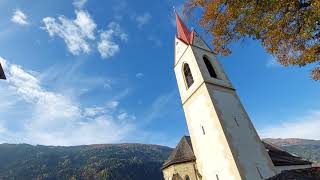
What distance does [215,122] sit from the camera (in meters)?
17.1

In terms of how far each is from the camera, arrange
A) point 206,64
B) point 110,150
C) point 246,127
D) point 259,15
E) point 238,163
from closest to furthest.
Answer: point 259,15
point 238,163
point 246,127
point 206,64
point 110,150

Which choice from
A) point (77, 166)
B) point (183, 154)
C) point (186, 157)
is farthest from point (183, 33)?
point (77, 166)

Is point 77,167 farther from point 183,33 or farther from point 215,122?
point 215,122

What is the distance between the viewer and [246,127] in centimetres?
1825

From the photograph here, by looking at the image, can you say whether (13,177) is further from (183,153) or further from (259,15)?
(259,15)

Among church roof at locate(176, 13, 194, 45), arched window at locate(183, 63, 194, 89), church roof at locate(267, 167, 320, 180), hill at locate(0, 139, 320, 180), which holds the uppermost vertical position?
hill at locate(0, 139, 320, 180)

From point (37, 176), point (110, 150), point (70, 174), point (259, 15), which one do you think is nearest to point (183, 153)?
point (259, 15)

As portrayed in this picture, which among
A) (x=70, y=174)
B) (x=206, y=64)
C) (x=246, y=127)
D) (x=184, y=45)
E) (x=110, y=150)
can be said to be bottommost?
(x=246, y=127)

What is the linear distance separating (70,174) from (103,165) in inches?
694

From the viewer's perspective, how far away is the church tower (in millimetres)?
16047

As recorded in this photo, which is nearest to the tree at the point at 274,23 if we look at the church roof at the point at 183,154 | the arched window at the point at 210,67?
the arched window at the point at 210,67

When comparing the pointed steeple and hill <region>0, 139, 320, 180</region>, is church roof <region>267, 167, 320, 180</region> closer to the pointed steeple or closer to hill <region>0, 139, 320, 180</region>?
the pointed steeple

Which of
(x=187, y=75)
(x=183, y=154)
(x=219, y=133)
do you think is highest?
(x=187, y=75)

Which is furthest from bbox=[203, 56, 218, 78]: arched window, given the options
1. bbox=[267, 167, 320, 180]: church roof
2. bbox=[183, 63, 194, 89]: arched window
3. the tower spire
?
bbox=[267, 167, 320, 180]: church roof
